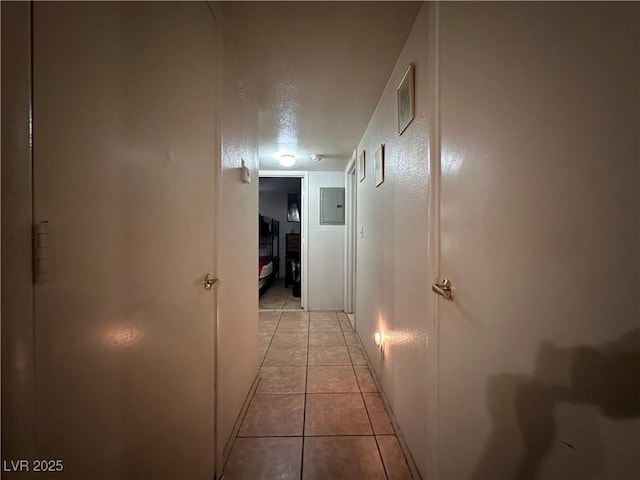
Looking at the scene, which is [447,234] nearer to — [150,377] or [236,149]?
[150,377]

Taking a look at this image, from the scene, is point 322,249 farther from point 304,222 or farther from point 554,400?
point 554,400

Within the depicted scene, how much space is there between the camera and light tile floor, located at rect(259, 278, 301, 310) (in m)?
4.42

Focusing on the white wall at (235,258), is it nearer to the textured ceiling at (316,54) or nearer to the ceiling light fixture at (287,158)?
the textured ceiling at (316,54)

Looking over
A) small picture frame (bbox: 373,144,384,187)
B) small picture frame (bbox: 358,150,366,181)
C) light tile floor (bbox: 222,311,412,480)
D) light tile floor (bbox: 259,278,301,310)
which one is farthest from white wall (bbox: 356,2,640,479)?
light tile floor (bbox: 259,278,301,310)

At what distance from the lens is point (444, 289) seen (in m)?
0.90

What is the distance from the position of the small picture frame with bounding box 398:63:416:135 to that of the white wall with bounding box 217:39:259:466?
89cm

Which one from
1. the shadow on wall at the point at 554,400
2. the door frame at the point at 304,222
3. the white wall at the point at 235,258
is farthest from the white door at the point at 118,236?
the door frame at the point at 304,222

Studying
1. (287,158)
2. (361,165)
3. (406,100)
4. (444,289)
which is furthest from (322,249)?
(444,289)

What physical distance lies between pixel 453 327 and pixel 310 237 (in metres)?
3.34

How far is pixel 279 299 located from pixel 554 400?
4.73 meters

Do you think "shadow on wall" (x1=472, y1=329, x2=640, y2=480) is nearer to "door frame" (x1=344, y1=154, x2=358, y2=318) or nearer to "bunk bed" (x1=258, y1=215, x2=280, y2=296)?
"door frame" (x1=344, y1=154, x2=358, y2=318)

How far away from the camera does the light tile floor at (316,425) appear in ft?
4.20

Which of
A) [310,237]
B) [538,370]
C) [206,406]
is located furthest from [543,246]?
[310,237]

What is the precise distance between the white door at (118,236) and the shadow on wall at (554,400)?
88 cm
